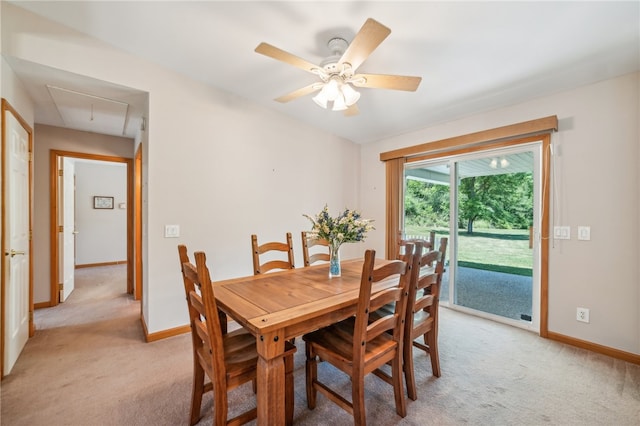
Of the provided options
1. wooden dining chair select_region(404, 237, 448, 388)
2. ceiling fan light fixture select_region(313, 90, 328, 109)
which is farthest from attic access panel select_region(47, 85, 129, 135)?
wooden dining chair select_region(404, 237, 448, 388)

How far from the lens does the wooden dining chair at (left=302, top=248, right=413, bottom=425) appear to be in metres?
1.36

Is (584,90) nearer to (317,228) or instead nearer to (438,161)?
(438,161)

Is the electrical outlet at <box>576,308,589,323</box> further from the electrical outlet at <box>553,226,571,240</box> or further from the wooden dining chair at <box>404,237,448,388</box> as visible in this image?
the wooden dining chair at <box>404,237,448,388</box>

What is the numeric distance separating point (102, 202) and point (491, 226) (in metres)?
7.84

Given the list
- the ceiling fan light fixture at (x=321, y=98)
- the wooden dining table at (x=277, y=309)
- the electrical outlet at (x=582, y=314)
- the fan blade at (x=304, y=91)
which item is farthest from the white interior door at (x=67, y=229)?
the electrical outlet at (x=582, y=314)

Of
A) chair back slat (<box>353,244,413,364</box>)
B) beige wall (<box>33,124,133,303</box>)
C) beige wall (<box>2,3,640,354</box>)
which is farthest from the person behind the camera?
beige wall (<box>33,124,133,303</box>)

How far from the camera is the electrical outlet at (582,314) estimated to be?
245 cm

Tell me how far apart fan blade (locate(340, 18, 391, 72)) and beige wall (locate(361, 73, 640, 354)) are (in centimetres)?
220

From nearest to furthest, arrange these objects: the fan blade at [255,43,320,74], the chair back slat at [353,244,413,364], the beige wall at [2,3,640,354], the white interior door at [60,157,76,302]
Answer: the chair back slat at [353,244,413,364], the fan blade at [255,43,320,74], the beige wall at [2,3,640,354], the white interior door at [60,157,76,302]

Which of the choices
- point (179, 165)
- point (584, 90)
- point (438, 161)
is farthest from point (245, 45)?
point (584, 90)

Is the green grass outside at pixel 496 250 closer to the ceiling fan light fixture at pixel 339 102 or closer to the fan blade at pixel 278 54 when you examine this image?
the ceiling fan light fixture at pixel 339 102

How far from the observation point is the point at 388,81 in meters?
1.94

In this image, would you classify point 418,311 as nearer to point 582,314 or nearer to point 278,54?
point 582,314

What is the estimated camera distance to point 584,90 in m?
2.47
